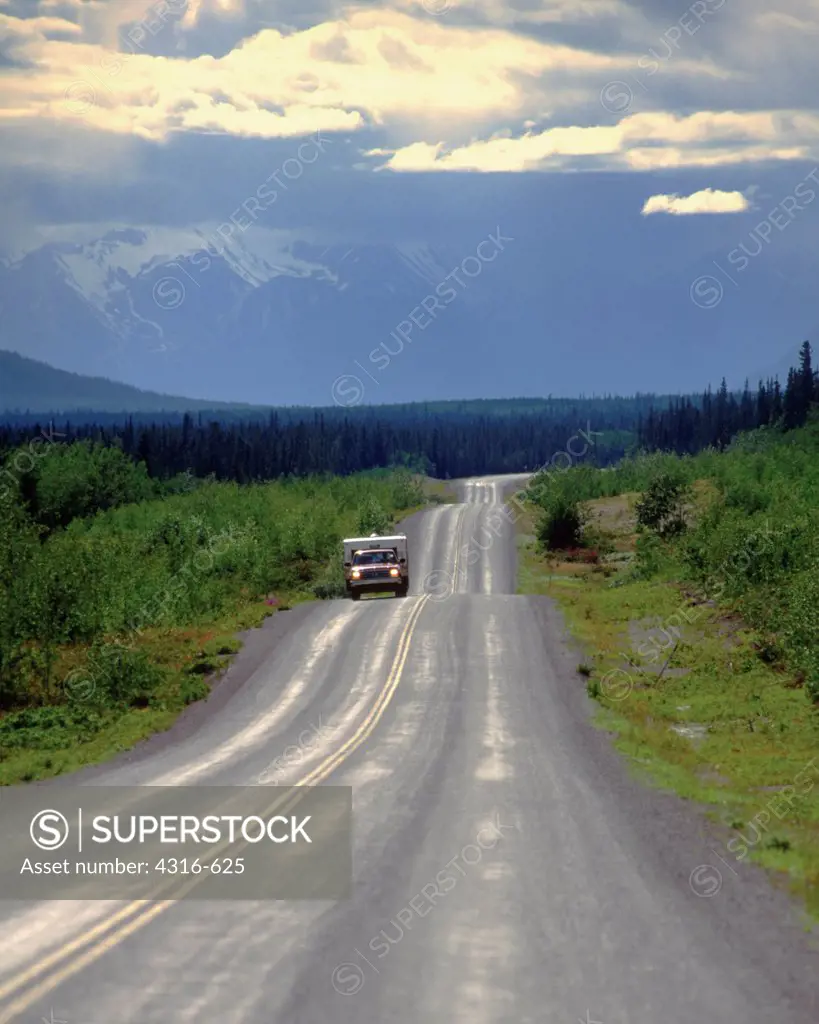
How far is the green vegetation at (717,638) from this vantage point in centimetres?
2328

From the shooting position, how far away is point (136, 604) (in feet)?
160

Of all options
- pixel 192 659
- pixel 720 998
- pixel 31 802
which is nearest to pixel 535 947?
pixel 720 998

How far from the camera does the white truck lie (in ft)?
184

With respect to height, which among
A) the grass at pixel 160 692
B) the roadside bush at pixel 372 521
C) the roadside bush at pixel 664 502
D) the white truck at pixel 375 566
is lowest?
the grass at pixel 160 692

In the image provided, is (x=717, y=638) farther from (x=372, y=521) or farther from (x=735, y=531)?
(x=372, y=521)

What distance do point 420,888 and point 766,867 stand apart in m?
5.15

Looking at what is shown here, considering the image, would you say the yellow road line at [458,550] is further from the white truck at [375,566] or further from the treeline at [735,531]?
the white truck at [375,566]

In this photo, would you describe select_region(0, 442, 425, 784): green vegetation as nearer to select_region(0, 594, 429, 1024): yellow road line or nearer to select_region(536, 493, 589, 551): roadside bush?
select_region(0, 594, 429, 1024): yellow road line

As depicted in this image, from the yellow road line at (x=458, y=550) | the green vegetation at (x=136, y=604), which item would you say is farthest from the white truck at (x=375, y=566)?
the yellow road line at (x=458, y=550)

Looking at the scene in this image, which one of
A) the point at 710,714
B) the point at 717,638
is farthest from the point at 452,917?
the point at 717,638

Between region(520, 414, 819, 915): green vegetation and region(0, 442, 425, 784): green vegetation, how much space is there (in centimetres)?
1203

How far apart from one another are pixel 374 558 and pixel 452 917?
4188cm

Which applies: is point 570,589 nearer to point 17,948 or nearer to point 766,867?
point 766,867

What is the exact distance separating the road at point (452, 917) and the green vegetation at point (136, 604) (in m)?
2.96
